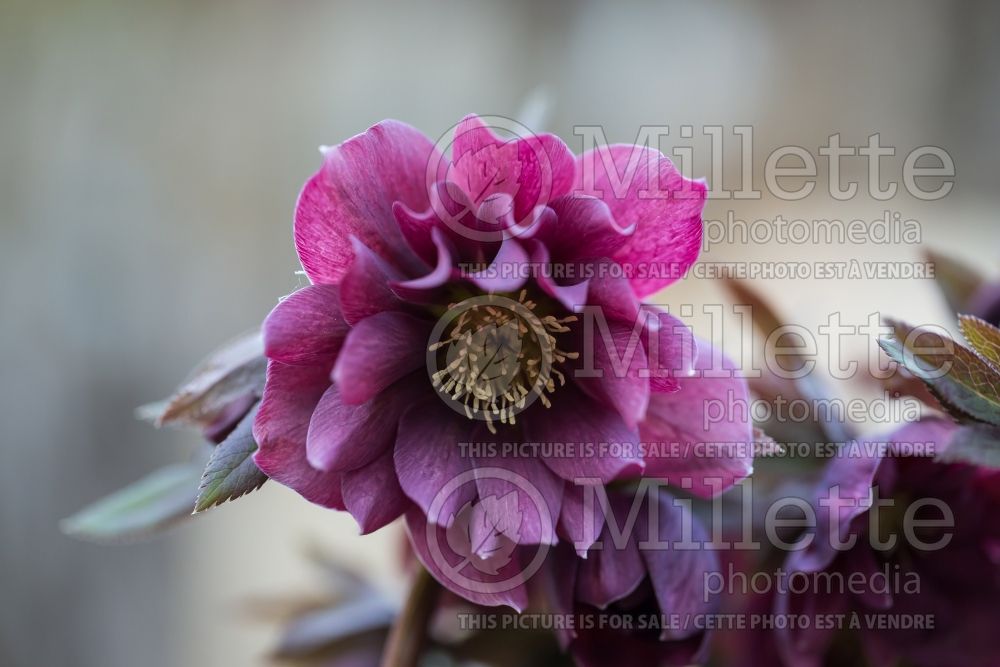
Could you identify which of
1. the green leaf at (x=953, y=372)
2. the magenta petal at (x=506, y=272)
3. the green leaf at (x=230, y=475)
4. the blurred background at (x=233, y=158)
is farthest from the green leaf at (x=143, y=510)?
the blurred background at (x=233, y=158)

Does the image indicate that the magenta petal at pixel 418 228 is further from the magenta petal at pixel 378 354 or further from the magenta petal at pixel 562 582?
the magenta petal at pixel 562 582

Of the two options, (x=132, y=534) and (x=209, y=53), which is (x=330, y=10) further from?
(x=132, y=534)

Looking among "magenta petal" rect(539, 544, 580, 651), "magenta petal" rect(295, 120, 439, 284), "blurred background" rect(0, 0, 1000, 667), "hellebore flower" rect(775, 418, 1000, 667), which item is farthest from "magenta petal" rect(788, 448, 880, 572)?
"blurred background" rect(0, 0, 1000, 667)

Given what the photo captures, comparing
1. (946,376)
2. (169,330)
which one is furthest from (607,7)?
(946,376)

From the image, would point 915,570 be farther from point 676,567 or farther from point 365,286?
point 365,286

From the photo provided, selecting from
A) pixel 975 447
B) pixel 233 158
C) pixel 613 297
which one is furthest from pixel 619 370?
pixel 233 158
